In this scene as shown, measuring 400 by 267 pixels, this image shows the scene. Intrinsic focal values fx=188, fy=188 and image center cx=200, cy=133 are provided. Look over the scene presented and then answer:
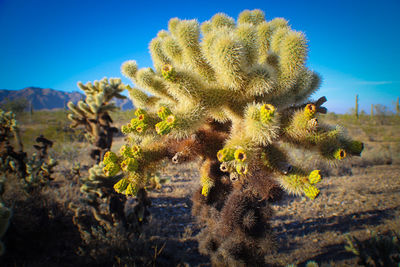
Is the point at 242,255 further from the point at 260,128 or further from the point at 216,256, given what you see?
the point at 260,128

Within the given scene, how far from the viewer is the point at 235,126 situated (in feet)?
4.91

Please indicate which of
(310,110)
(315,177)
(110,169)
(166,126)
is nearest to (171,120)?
(166,126)

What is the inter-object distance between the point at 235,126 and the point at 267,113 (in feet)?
1.25

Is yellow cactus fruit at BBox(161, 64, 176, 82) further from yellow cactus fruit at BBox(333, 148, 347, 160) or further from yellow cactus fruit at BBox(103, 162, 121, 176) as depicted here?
yellow cactus fruit at BBox(333, 148, 347, 160)

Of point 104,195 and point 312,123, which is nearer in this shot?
point 312,123

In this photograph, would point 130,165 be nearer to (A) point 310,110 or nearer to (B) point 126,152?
(B) point 126,152

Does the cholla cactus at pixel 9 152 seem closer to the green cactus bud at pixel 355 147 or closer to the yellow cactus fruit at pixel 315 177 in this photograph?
the yellow cactus fruit at pixel 315 177

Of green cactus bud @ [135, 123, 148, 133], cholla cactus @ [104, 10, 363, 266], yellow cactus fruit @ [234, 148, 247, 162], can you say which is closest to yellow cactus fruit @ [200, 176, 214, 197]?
cholla cactus @ [104, 10, 363, 266]

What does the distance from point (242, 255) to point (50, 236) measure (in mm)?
3986

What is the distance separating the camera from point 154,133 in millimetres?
1545

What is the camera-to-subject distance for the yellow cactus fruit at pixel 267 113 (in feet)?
3.75

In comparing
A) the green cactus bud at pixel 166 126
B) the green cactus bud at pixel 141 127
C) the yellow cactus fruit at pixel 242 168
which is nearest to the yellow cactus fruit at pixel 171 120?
the green cactus bud at pixel 166 126

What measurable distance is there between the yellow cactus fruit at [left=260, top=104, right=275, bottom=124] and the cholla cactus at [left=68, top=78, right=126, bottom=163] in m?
2.99

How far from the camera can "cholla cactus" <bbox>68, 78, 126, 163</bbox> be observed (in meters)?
3.51
